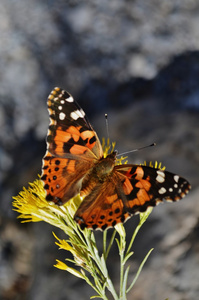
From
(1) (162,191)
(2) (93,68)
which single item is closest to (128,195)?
(1) (162,191)

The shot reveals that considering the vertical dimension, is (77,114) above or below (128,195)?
above

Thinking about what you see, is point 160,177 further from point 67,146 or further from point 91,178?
point 67,146

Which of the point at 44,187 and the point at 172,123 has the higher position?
the point at 172,123

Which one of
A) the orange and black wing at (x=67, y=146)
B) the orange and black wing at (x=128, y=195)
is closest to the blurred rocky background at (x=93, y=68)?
the orange and black wing at (x=67, y=146)

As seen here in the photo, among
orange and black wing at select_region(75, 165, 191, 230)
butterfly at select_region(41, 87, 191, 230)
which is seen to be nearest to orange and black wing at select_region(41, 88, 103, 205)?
butterfly at select_region(41, 87, 191, 230)

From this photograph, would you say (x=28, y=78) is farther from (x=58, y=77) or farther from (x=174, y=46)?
(x=174, y=46)

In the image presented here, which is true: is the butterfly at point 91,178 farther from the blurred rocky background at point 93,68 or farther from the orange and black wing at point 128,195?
the blurred rocky background at point 93,68

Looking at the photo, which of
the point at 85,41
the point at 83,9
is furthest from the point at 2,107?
the point at 83,9

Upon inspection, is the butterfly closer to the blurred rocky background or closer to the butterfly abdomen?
the butterfly abdomen
